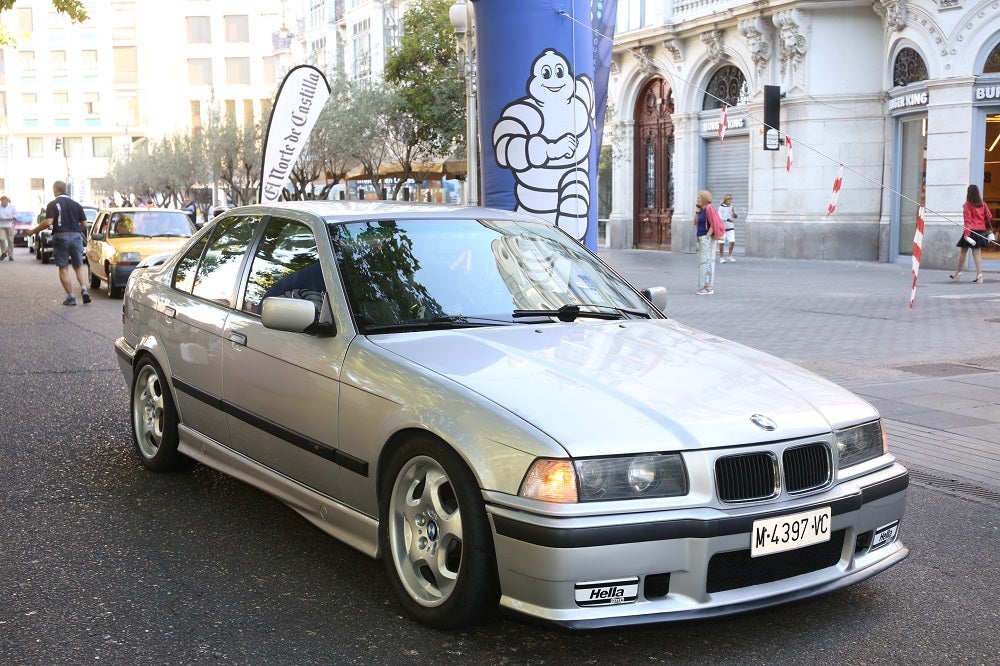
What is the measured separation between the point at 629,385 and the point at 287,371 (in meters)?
1.52

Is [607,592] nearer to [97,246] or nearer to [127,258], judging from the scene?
[127,258]

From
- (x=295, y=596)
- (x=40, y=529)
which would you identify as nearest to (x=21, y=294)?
(x=40, y=529)

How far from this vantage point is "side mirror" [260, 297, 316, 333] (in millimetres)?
4461

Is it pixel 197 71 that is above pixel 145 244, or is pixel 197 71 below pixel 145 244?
above

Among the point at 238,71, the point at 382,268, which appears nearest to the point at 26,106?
the point at 238,71

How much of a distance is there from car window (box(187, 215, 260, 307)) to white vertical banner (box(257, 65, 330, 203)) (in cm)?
1144

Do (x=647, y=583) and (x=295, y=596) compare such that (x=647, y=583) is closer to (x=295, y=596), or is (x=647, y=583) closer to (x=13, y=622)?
(x=295, y=596)

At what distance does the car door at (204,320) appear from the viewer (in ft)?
17.5

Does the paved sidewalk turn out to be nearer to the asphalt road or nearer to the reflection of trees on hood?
the asphalt road

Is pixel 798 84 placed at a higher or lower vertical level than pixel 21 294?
higher

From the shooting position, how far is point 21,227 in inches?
1864

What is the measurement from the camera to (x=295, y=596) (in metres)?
4.25

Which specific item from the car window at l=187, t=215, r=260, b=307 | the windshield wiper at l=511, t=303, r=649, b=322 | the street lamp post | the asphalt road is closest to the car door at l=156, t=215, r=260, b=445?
the car window at l=187, t=215, r=260, b=307

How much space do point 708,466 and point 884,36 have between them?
24365 millimetres
